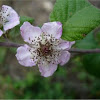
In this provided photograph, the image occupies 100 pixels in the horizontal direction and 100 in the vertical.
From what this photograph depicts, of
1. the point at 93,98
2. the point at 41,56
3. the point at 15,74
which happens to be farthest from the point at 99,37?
the point at 15,74

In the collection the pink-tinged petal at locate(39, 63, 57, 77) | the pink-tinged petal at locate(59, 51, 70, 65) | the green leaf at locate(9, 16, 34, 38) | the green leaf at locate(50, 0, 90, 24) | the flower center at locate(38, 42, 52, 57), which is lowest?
the pink-tinged petal at locate(39, 63, 57, 77)

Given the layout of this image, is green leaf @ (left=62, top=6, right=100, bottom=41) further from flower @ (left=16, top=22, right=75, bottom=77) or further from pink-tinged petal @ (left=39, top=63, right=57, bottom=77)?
pink-tinged petal @ (left=39, top=63, right=57, bottom=77)

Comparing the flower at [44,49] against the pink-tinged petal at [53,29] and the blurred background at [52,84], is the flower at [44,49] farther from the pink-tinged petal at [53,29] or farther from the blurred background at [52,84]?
the blurred background at [52,84]

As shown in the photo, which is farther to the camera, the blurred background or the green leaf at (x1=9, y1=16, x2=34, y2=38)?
the blurred background

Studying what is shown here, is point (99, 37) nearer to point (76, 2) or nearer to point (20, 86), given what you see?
point (76, 2)

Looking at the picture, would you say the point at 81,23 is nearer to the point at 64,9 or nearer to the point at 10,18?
the point at 64,9

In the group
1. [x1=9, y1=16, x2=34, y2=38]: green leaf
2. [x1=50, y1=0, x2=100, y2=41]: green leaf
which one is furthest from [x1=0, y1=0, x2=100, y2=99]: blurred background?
[x1=50, y1=0, x2=100, y2=41]: green leaf

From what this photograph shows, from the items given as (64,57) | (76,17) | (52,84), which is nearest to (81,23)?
(76,17)
